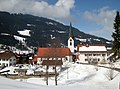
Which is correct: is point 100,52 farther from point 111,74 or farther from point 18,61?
point 111,74

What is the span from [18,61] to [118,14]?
183ft

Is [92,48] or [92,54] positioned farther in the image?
[92,48]

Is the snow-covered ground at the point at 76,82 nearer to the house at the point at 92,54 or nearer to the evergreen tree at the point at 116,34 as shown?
the evergreen tree at the point at 116,34

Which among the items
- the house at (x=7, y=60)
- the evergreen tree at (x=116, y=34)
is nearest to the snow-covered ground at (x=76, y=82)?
the evergreen tree at (x=116, y=34)

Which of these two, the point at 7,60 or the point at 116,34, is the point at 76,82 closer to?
the point at 116,34

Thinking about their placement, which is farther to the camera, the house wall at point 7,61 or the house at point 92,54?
the house at point 92,54

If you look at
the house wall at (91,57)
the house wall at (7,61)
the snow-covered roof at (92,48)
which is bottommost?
the house wall at (7,61)

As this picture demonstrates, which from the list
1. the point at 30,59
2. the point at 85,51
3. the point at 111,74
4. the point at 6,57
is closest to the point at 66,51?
the point at 85,51

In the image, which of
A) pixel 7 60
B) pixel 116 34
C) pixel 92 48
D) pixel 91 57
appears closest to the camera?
pixel 116 34

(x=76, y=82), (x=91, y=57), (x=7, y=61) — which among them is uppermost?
(x=91, y=57)

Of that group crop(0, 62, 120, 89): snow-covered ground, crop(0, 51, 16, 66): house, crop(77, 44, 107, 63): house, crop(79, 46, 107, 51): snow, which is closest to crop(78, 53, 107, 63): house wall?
crop(77, 44, 107, 63): house

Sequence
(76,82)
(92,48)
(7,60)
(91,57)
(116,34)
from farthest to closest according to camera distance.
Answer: (92,48), (91,57), (7,60), (116,34), (76,82)

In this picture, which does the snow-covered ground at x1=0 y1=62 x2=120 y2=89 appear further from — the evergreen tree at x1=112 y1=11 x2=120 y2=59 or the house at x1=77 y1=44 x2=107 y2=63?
the house at x1=77 y1=44 x2=107 y2=63

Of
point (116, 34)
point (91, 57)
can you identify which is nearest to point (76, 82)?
point (116, 34)
